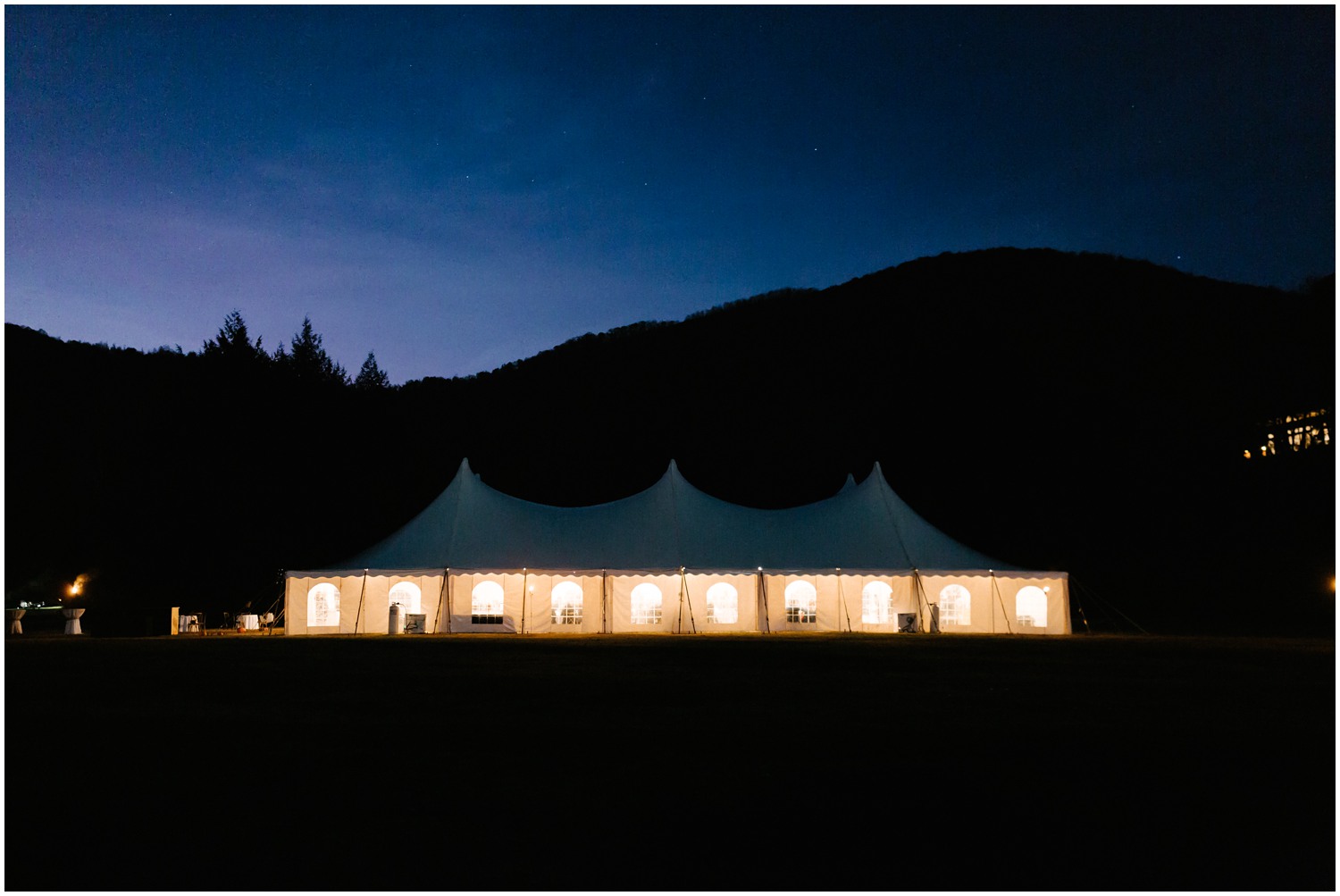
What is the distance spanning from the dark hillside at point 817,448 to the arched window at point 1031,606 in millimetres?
5962

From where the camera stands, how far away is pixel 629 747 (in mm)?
5262

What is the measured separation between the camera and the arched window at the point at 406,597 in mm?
19484

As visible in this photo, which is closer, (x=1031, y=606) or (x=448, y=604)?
(x=448, y=604)

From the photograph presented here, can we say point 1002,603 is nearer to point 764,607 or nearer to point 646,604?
point 764,607

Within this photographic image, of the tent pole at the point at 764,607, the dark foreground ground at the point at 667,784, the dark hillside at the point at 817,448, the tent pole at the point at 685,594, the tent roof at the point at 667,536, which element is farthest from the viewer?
the dark hillside at the point at 817,448

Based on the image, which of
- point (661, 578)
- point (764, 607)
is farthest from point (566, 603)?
point (764, 607)

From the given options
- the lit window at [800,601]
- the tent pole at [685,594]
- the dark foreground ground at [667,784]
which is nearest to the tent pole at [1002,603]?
the lit window at [800,601]

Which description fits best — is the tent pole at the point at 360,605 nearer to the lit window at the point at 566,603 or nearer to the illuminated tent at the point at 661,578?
the illuminated tent at the point at 661,578

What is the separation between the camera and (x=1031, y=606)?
798 inches

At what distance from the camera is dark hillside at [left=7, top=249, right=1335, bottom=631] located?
99.7 feet

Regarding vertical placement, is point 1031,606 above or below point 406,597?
below

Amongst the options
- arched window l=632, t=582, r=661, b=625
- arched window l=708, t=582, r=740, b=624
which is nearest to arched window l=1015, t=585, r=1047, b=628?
arched window l=708, t=582, r=740, b=624

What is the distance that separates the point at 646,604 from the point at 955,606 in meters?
6.18

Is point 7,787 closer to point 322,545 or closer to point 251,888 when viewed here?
point 251,888
